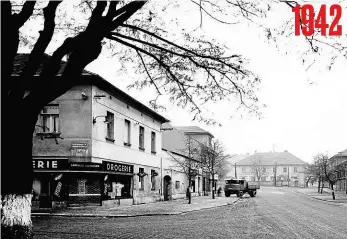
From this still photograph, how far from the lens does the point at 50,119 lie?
25.0 metres

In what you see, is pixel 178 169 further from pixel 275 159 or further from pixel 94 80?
pixel 275 159

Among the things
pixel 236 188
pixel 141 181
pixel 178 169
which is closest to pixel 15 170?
pixel 141 181

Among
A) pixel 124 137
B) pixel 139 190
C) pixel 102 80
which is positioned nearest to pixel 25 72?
pixel 102 80

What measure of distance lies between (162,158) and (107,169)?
45.9 ft

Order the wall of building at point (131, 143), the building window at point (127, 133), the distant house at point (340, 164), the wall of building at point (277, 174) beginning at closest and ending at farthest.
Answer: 1. the wall of building at point (131, 143)
2. the building window at point (127, 133)
3. the distant house at point (340, 164)
4. the wall of building at point (277, 174)

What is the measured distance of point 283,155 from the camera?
451ft

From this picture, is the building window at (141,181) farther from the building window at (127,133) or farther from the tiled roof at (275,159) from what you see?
the tiled roof at (275,159)

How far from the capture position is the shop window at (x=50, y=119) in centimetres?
2492

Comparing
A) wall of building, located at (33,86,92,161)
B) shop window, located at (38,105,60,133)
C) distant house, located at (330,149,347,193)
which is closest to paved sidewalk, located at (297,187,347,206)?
distant house, located at (330,149,347,193)

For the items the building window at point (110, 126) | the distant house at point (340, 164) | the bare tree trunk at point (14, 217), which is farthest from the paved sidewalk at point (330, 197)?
the bare tree trunk at point (14, 217)

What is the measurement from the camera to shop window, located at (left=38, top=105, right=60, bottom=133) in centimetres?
2492

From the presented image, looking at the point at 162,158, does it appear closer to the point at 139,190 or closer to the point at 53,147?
the point at 139,190

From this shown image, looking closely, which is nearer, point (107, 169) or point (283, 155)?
point (107, 169)

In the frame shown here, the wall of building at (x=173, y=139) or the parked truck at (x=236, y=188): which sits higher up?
the wall of building at (x=173, y=139)
